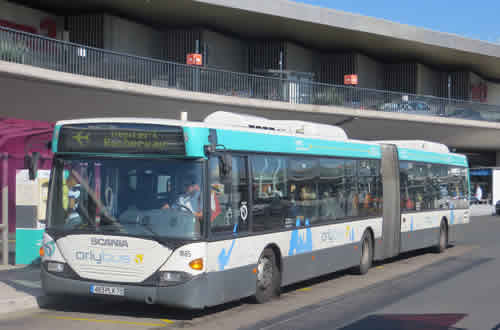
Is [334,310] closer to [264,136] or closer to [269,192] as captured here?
[269,192]

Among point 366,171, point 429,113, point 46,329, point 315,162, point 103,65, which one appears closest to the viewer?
point 46,329

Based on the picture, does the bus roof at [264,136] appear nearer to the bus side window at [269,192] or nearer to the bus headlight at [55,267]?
the bus side window at [269,192]

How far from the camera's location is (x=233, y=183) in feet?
32.0

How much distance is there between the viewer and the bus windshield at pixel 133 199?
882 cm

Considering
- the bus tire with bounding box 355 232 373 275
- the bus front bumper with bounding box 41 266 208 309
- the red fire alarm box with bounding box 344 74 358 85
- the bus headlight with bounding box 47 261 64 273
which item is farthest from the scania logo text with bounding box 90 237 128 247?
the red fire alarm box with bounding box 344 74 358 85

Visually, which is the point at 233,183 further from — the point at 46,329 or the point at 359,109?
the point at 359,109

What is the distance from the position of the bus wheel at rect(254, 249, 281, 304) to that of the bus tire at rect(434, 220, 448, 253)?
997 cm

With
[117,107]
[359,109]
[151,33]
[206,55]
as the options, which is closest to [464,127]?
[359,109]

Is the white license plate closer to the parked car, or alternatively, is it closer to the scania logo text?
the scania logo text

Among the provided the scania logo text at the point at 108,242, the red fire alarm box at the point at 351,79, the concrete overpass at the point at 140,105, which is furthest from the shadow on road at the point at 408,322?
the red fire alarm box at the point at 351,79

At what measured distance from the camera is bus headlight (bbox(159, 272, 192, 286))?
28.5ft

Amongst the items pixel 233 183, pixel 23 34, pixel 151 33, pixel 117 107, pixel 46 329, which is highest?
pixel 151 33

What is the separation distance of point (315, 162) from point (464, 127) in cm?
3399

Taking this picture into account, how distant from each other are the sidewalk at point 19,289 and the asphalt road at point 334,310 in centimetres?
22
